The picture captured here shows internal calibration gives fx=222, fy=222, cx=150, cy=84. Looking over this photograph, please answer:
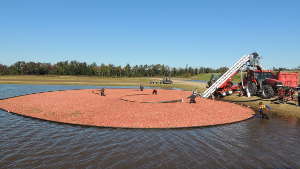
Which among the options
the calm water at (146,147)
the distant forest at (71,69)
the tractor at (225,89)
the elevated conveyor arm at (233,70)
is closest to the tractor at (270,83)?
the elevated conveyor arm at (233,70)

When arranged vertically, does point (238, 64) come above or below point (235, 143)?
above

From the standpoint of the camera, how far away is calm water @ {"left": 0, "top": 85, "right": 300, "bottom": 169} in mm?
11500

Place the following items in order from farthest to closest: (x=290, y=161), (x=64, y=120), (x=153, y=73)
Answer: (x=153, y=73) → (x=64, y=120) → (x=290, y=161)

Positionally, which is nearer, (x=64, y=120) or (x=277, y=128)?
(x=277, y=128)

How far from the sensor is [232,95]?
131ft

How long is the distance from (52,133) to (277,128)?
18.4 meters

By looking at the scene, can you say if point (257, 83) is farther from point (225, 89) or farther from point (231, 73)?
point (225, 89)

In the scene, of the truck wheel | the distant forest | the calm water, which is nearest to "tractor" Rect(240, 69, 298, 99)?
the truck wheel

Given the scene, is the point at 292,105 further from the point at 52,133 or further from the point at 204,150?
Result: the point at 52,133

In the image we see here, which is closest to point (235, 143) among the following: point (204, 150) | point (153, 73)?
point (204, 150)

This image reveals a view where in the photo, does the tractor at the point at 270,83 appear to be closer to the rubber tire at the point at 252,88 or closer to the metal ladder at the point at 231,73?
the rubber tire at the point at 252,88

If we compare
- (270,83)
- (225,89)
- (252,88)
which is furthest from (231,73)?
(270,83)

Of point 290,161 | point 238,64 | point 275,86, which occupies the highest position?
point 238,64

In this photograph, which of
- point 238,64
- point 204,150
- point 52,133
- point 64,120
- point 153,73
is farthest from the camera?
point 153,73
